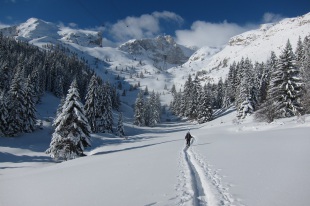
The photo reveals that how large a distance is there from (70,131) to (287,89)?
32.3 metres

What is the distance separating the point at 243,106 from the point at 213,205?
56802 mm

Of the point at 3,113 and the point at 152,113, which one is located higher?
the point at 152,113

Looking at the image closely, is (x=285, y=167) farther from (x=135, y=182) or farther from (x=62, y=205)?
(x=62, y=205)

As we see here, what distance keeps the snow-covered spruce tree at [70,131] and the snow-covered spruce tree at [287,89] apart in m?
29.6

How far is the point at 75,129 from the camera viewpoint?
103 feet

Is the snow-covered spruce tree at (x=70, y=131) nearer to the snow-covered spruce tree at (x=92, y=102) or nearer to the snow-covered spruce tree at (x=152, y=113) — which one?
the snow-covered spruce tree at (x=92, y=102)

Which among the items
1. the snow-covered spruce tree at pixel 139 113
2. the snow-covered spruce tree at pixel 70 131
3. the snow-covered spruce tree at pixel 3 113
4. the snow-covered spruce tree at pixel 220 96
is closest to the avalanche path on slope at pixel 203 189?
the snow-covered spruce tree at pixel 70 131

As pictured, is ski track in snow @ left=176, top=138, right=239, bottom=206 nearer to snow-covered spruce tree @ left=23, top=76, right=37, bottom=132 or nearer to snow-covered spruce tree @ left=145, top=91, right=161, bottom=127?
snow-covered spruce tree @ left=23, top=76, right=37, bottom=132

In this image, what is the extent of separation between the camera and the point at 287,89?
39438 millimetres

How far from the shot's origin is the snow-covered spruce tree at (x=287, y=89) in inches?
1535

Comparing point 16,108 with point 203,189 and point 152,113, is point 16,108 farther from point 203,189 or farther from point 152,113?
point 152,113

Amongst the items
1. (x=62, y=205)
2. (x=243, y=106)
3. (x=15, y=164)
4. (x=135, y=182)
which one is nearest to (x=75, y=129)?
(x=15, y=164)

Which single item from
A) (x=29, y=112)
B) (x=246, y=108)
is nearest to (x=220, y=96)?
(x=246, y=108)

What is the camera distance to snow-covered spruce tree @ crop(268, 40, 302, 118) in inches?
1535
